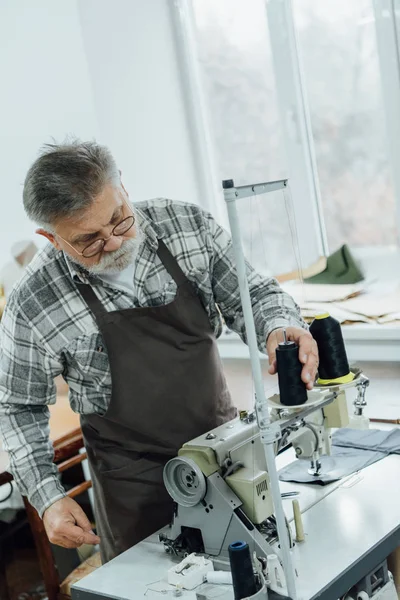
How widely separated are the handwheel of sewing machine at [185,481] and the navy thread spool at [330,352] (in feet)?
1.11

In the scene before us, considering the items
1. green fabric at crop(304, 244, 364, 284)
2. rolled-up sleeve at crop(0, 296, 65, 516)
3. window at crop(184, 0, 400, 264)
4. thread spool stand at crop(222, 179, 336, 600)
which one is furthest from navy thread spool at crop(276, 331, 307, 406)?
green fabric at crop(304, 244, 364, 284)

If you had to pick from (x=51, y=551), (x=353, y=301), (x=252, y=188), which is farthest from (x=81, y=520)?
(x=353, y=301)

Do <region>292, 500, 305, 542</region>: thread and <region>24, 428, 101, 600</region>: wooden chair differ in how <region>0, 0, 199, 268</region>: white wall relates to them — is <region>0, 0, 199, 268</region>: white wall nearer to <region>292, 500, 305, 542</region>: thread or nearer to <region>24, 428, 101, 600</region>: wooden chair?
<region>24, 428, 101, 600</region>: wooden chair

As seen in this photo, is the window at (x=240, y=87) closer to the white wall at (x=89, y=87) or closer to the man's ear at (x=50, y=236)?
the white wall at (x=89, y=87)

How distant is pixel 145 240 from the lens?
85.3 inches

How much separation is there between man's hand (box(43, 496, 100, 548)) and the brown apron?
0.17m

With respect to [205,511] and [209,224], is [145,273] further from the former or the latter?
[205,511]

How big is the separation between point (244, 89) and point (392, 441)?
2106mm

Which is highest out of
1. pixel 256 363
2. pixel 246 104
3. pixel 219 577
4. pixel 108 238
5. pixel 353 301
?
pixel 246 104

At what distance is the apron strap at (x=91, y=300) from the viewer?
2094 mm

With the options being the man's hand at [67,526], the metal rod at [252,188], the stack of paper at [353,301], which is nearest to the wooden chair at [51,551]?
the man's hand at [67,526]

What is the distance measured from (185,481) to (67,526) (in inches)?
13.6

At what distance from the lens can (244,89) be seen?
376 cm

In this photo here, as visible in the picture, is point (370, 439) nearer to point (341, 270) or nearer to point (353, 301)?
point (353, 301)
